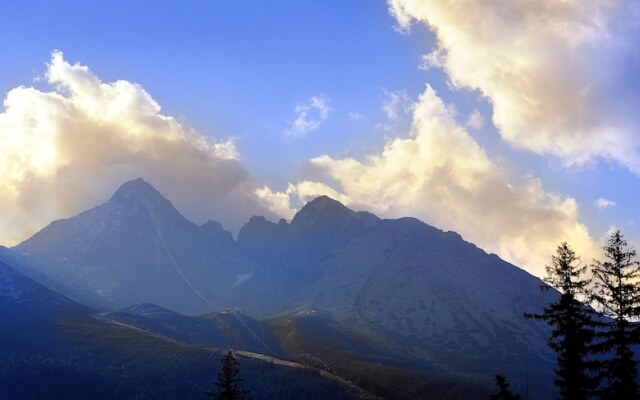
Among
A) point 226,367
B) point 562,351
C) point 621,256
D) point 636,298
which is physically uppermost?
point 621,256

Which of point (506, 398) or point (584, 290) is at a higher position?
point (584, 290)

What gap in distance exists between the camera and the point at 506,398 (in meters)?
44.7

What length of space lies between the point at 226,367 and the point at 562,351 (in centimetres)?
3030

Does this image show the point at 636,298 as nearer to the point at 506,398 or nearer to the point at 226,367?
the point at 506,398

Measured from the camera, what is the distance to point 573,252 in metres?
51.0

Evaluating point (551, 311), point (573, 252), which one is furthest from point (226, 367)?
point (573, 252)

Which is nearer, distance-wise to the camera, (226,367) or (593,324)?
(593,324)

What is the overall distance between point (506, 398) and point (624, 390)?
10.5 m

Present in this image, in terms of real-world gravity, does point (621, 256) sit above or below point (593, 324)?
above

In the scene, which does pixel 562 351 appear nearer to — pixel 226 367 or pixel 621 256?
pixel 621 256

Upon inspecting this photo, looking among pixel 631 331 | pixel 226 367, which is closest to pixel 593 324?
pixel 631 331

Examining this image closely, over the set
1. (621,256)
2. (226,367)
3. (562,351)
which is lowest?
(226,367)

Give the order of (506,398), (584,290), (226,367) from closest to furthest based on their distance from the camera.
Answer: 1. (506,398)
2. (584,290)
3. (226,367)

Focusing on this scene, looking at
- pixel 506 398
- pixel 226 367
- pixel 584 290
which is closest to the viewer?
pixel 506 398
